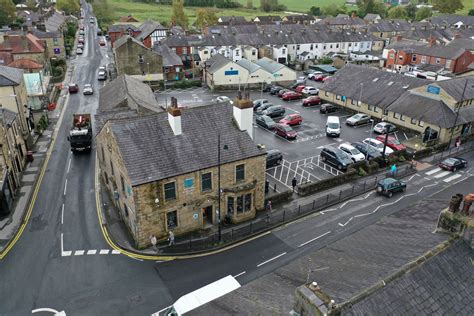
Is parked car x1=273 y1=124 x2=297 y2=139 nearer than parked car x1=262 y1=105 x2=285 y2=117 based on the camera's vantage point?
Yes

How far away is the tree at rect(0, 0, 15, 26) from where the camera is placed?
104812mm

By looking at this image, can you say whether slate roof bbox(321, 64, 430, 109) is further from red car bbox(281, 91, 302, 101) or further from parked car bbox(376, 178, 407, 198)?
parked car bbox(376, 178, 407, 198)

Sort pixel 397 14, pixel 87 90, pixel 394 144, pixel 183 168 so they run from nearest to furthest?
pixel 183 168 → pixel 394 144 → pixel 87 90 → pixel 397 14

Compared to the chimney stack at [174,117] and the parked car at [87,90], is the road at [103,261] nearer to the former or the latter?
the chimney stack at [174,117]

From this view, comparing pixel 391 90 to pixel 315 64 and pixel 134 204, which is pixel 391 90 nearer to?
pixel 315 64

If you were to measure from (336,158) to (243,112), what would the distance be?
1395 centimetres

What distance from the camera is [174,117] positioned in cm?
2722

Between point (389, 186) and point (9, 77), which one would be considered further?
point (9, 77)

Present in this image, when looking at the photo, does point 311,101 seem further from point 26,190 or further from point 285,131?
point 26,190

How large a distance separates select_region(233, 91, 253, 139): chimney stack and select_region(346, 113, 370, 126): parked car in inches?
990

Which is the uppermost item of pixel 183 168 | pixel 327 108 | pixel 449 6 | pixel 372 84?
pixel 449 6

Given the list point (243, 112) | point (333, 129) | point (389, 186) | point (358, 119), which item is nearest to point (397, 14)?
point (358, 119)

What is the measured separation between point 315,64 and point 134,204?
71293mm

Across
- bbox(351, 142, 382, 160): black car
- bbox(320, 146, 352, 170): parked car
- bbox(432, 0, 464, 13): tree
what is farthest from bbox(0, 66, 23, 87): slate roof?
bbox(432, 0, 464, 13): tree
